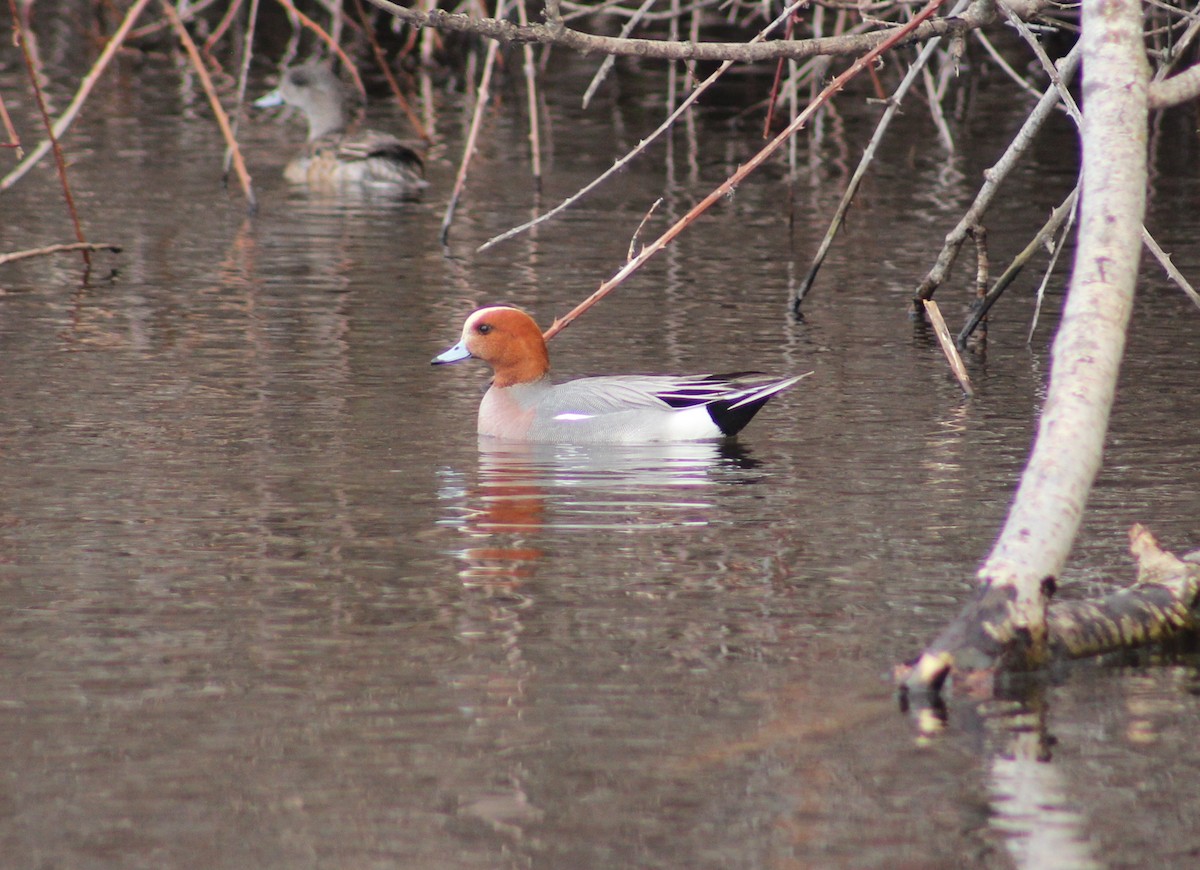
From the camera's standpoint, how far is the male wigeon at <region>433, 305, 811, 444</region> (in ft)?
27.5

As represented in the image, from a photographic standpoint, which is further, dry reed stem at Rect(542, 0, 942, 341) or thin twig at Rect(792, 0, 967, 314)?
thin twig at Rect(792, 0, 967, 314)

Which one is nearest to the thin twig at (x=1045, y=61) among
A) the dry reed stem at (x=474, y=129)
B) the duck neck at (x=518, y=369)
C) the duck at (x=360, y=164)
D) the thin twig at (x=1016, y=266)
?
the thin twig at (x=1016, y=266)

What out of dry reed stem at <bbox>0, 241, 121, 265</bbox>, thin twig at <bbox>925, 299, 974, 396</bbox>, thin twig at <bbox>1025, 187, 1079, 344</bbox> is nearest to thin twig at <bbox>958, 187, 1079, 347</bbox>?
thin twig at <bbox>1025, 187, 1079, 344</bbox>

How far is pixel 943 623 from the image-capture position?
5.62 m

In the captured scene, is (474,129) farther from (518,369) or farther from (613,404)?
(613,404)

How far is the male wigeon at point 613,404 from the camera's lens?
838 centimetres

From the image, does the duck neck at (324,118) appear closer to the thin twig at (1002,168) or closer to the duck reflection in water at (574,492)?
the thin twig at (1002,168)

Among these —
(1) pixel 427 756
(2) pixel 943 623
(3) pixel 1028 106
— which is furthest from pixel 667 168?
(1) pixel 427 756

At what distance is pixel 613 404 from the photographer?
848 centimetres

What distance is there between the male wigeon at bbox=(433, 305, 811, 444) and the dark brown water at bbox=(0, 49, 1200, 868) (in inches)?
6.6

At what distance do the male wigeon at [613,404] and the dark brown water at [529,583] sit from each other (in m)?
0.17

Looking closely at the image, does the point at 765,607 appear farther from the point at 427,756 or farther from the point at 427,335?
the point at 427,335

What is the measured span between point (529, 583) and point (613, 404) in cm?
247

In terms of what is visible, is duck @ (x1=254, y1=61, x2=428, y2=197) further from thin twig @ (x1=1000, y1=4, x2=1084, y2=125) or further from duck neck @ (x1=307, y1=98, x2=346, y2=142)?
thin twig @ (x1=1000, y1=4, x2=1084, y2=125)
